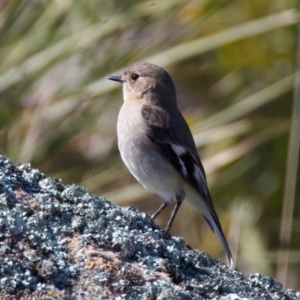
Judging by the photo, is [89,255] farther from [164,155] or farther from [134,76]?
[134,76]

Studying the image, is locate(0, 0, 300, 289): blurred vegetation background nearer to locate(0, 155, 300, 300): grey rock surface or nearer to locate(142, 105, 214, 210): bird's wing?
locate(142, 105, 214, 210): bird's wing

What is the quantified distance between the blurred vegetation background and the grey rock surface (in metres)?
2.07

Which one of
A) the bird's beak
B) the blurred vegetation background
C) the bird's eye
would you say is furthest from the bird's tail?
the bird's eye

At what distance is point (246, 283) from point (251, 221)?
3025mm

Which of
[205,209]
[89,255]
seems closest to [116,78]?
[205,209]

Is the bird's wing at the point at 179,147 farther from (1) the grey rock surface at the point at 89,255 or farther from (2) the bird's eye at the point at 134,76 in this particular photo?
(1) the grey rock surface at the point at 89,255

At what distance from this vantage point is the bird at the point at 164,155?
16.1 ft

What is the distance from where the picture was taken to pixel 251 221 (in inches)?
220

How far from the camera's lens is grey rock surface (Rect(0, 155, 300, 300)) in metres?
2.18

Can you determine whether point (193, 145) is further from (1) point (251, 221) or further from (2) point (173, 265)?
(2) point (173, 265)

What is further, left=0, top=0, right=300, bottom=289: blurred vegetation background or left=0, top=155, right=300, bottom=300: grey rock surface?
left=0, top=0, right=300, bottom=289: blurred vegetation background

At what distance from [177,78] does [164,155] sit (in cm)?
81

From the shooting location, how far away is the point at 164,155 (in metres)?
5.04

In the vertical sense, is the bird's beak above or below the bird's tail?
above
